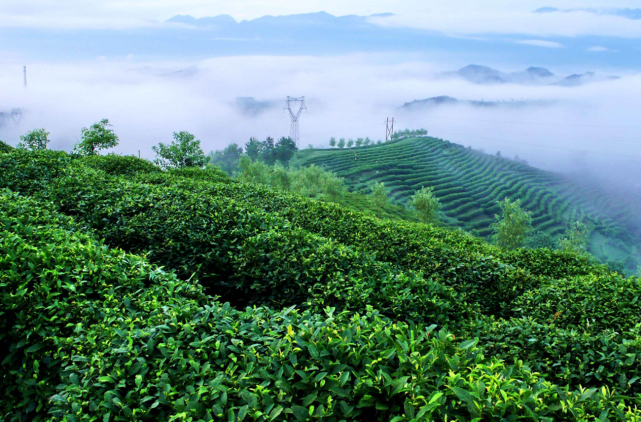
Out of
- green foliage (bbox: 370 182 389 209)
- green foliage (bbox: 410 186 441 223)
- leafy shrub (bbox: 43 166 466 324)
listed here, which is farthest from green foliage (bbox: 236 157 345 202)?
leafy shrub (bbox: 43 166 466 324)

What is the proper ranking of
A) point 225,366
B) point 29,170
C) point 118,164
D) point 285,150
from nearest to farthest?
point 225,366
point 29,170
point 118,164
point 285,150

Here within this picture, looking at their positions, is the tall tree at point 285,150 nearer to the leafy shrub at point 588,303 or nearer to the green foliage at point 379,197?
the green foliage at point 379,197

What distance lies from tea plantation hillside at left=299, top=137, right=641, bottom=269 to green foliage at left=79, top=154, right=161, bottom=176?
171 ft

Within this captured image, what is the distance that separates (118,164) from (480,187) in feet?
224

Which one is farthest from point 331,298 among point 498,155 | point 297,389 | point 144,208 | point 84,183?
point 498,155

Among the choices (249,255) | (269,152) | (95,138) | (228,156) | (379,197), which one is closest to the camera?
(249,255)

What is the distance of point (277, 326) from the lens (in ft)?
9.88

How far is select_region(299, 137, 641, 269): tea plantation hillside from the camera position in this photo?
63.9 metres

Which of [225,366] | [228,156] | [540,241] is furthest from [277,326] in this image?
[228,156]

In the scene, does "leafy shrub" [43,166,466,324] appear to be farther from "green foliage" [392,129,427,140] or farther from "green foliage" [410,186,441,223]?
"green foliage" [392,129,427,140]

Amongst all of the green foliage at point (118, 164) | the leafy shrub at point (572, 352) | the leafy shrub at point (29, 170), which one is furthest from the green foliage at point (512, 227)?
the leafy shrub at point (572, 352)

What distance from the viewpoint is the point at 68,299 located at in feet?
11.8

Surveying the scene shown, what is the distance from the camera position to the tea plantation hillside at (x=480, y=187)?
210 feet

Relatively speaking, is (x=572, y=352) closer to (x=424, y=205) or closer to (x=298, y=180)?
(x=424, y=205)
